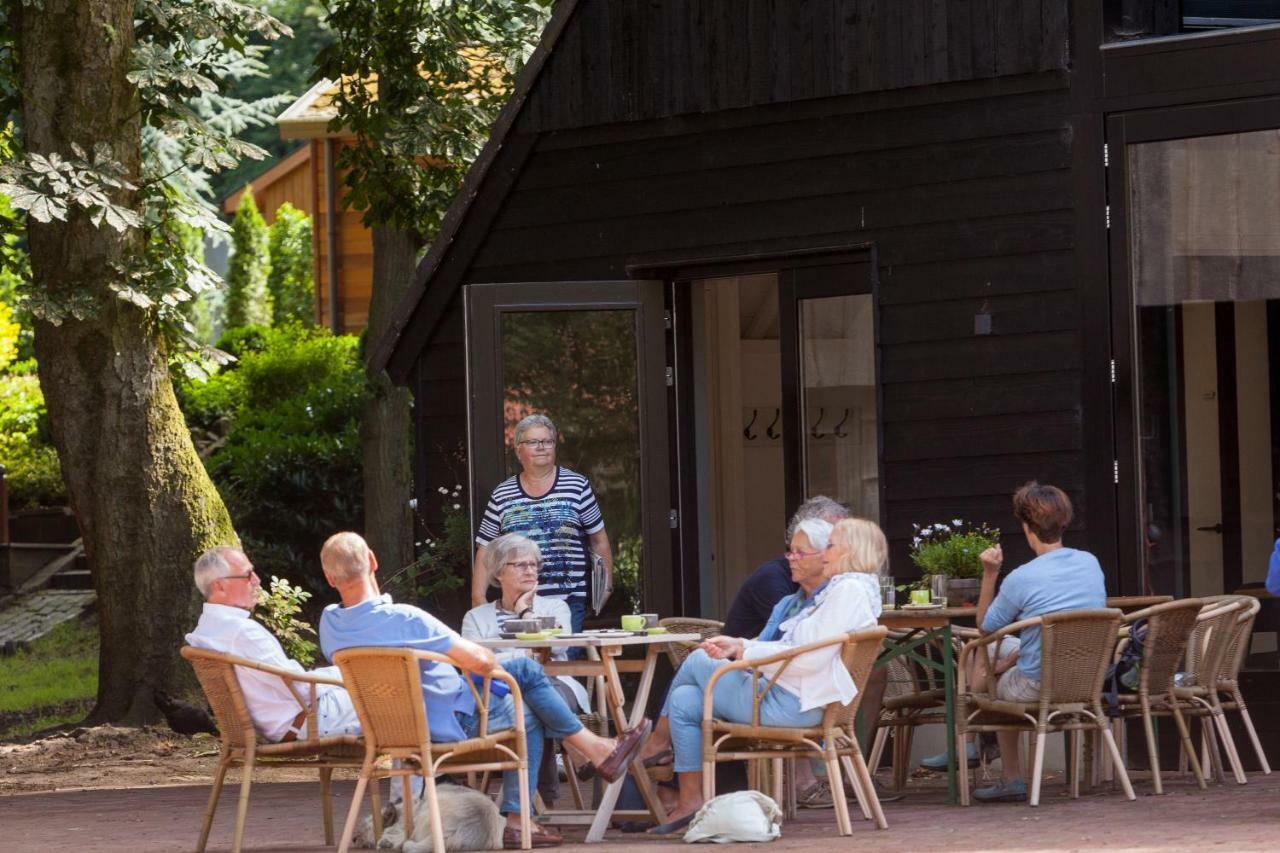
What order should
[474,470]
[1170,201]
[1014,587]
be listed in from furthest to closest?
[474,470], [1170,201], [1014,587]

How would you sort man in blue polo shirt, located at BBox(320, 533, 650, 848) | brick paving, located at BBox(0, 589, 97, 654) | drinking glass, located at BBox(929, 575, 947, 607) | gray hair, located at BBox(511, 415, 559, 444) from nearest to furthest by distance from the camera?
man in blue polo shirt, located at BBox(320, 533, 650, 848)
drinking glass, located at BBox(929, 575, 947, 607)
gray hair, located at BBox(511, 415, 559, 444)
brick paving, located at BBox(0, 589, 97, 654)

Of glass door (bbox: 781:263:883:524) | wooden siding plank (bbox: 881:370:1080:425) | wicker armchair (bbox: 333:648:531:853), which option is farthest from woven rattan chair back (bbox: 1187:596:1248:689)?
wicker armchair (bbox: 333:648:531:853)

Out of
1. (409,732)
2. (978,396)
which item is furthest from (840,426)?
(409,732)

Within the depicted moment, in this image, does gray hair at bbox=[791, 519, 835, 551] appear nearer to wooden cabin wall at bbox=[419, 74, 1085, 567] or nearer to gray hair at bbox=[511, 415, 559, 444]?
gray hair at bbox=[511, 415, 559, 444]

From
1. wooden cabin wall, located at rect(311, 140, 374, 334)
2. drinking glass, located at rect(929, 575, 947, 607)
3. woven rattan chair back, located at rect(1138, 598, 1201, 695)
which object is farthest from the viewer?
wooden cabin wall, located at rect(311, 140, 374, 334)

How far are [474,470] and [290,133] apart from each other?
43.5ft

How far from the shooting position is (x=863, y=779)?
756 cm

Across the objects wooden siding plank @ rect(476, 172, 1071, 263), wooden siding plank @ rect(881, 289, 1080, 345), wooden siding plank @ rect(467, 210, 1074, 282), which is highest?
wooden siding plank @ rect(476, 172, 1071, 263)

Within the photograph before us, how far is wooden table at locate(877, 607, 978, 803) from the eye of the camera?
8.20 m

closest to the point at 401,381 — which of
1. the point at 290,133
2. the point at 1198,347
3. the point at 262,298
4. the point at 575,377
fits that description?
the point at 575,377

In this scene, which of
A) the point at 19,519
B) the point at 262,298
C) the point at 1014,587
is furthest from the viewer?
the point at 262,298

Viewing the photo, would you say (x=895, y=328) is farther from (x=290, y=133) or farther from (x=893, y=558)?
(x=290, y=133)

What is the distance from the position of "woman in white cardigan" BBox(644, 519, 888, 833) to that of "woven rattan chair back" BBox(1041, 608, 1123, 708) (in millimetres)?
820

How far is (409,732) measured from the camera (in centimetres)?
698
